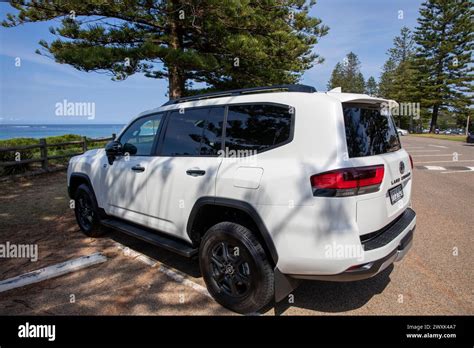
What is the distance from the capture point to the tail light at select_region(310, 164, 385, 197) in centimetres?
220

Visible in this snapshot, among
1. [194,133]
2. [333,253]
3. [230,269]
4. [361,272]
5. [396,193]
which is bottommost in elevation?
[230,269]

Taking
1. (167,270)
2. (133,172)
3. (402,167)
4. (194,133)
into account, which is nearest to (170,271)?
(167,270)

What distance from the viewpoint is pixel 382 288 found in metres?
Answer: 3.13

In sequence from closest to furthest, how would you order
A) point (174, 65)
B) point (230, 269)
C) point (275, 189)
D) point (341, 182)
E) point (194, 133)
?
point (341, 182), point (275, 189), point (230, 269), point (194, 133), point (174, 65)

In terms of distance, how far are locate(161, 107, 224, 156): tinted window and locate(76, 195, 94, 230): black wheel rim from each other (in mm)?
1986

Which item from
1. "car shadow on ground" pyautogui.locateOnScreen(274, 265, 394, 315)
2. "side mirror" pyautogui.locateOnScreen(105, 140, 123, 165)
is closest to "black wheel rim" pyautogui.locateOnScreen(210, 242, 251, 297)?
"car shadow on ground" pyautogui.locateOnScreen(274, 265, 394, 315)

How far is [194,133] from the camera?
3.21 meters

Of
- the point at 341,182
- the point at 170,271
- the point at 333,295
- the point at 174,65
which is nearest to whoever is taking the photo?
the point at 341,182

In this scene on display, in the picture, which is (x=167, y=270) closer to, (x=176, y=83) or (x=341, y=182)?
(x=341, y=182)

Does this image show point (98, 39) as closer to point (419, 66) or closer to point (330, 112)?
point (330, 112)

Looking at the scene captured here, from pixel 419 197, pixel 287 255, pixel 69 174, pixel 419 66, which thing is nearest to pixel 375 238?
pixel 287 255

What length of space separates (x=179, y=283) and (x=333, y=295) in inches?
64.9

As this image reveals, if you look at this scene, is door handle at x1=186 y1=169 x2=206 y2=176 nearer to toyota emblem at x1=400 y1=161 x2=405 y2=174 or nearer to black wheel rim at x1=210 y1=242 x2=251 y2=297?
black wheel rim at x1=210 y1=242 x2=251 y2=297
